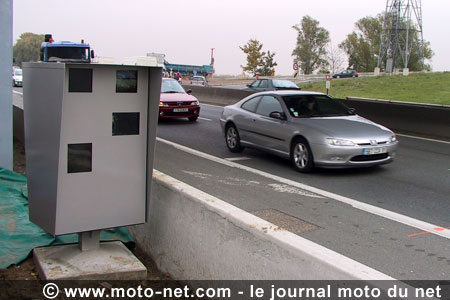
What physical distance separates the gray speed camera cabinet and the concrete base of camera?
0.29m

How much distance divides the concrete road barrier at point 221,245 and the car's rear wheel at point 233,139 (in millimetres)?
6674

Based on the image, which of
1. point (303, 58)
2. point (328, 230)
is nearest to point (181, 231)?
point (328, 230)

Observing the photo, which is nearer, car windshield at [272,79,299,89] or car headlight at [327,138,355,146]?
car headlight at [327,138,355,146]

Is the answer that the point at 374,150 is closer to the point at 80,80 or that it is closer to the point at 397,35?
the point at 80,80

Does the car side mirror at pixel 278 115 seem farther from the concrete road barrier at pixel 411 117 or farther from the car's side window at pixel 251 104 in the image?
the concrete road barrier at pixel 411 117

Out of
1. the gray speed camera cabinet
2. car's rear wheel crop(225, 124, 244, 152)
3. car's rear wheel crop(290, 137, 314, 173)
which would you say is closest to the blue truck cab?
car's rear wheel crop(225, 124, 244, 152)

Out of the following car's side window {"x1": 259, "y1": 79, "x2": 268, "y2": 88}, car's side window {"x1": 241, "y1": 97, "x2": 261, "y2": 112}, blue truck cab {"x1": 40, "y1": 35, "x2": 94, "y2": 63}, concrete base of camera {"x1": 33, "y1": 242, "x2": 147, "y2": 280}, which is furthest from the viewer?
car's side window {"x1": 259, "y1": 79, "x2": 268, "y2": 88}

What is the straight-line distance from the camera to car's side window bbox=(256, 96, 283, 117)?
36.3ft

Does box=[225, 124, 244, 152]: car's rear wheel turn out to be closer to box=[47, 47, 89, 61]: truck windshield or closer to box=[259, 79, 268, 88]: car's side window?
box=[47, 47, 89, 61]: truck windshield

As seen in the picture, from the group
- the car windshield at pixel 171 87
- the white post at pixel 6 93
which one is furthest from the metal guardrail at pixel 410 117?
the white post at pixel 6 93

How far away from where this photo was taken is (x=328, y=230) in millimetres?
6410

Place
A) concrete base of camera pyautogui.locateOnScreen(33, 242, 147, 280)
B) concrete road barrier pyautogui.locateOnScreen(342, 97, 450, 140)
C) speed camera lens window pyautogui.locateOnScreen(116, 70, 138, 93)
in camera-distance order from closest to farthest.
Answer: concrete base of camera pyautogui.locateOnScreen(33, 242, 147, 280) < speed camera lens window pyautogui.locateOnScreen(116, 70, 138, 93) < concrete road barrier pyautogui.locateOnScreen(342, 97, 450, 140)

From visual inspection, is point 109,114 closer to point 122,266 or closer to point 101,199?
point 101,199

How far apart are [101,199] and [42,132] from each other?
0.79m
